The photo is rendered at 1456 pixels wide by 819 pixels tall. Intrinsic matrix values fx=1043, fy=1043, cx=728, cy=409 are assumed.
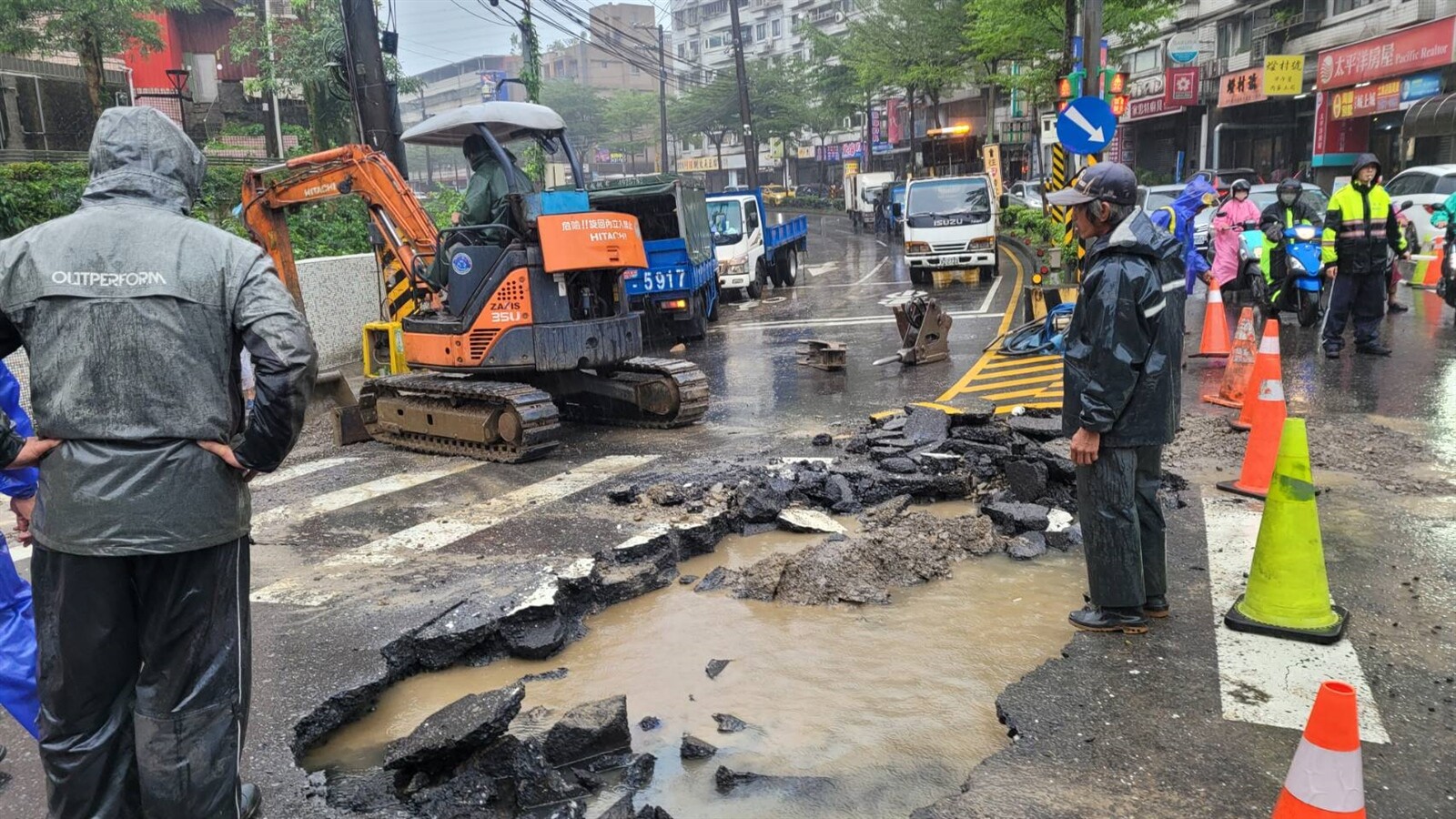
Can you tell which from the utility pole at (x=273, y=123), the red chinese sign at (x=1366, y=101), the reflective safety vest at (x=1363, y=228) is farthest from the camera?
the red chinese sign at (x=1366, y=101)

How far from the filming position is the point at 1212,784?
340 centimetres

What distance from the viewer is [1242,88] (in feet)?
113

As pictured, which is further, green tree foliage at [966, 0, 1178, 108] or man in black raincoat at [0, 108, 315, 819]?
green tree foliage at [966, 0, 1178, 108]

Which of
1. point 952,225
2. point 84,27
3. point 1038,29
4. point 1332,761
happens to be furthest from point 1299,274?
point 84,27

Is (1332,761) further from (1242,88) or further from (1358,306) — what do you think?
(1242,88)

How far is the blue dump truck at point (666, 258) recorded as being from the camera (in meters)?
15.6

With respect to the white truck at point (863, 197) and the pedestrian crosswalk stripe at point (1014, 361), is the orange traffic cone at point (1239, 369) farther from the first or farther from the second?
the white truck at point (863, 197)

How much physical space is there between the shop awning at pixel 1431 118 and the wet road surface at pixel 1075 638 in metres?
16.6

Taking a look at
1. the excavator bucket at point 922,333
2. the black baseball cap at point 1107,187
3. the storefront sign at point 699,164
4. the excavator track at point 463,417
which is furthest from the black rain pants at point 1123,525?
the storefront sign at point 699,164

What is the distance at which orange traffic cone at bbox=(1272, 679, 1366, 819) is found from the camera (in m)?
2.70

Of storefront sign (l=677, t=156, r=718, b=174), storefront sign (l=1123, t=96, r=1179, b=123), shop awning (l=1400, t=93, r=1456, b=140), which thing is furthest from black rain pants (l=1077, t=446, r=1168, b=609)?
storefront sign (l=677, t=156, r=718, b=174)

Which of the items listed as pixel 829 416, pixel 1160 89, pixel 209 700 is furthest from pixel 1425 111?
pixel 209 700

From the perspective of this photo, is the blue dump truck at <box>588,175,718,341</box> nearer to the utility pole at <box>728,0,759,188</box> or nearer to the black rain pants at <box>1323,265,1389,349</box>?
the black rain pants at <box>1323,265,1389,349</box>

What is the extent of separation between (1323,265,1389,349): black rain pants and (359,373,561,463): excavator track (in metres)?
8.19
